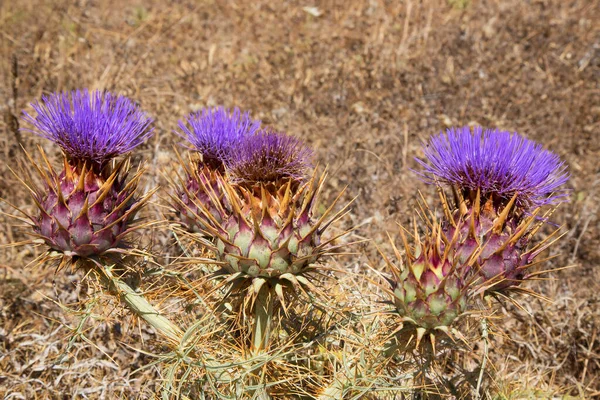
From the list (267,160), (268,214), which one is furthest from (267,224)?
(267,160)

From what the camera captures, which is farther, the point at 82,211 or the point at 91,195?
the point at 91,195

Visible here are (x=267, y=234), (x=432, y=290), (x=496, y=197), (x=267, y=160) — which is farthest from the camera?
(x=496, y=197)

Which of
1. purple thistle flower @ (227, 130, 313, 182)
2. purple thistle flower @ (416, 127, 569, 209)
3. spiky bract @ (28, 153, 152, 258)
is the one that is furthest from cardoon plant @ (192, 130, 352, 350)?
purple thistle flower @ (416, 127, 569, 209)

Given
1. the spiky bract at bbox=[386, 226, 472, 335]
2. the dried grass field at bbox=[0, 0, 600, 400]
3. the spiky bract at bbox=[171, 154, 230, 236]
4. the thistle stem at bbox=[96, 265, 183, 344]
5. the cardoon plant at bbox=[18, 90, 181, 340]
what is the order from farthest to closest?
the dried grass field at bbox=[0, 0, 600, 400] → the spiky bract at bbox=[171, 154, 230, 236] → the thistle stem at bbox=[96, 265, 183, 344] → the cardoon plant at bbox=[18, 90, 181, 340] → the spiky bract at bbox=[386, 226, 472, 335]

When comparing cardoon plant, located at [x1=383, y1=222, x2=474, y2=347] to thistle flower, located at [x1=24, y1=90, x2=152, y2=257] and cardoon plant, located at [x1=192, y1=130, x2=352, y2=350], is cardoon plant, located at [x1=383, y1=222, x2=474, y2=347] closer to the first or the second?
cardoon plant, located at [x1=192, y1=130, x2=352, y2=350]

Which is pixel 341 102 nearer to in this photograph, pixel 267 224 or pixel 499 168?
pixel 499 168
